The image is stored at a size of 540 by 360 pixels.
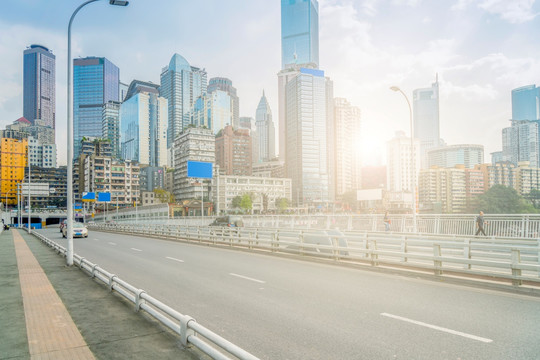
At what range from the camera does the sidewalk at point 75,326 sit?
558 centimetres

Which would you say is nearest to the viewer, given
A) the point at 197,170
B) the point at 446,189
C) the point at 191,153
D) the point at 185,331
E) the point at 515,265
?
the point at 185,331

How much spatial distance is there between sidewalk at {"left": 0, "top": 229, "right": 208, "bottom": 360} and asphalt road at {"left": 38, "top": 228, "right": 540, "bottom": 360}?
105cm

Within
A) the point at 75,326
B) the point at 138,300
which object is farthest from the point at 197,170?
the point at 75,326

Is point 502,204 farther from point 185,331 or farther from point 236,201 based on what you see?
point 236,201

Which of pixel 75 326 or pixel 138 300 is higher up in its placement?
pixel 138 300

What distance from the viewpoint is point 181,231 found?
30.9m

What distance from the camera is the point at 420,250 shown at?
1970cm

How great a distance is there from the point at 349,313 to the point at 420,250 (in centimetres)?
1344

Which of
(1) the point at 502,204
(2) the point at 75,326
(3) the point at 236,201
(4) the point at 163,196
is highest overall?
(4) the point at 163,196

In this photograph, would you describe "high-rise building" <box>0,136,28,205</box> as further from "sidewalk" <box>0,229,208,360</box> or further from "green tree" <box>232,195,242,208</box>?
"sidewalk" <box>0,229,208,360</box>

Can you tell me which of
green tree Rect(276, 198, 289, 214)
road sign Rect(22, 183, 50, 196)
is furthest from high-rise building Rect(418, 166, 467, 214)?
road sign Rect(22, 183, 50, 196)

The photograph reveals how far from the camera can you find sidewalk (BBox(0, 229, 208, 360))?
5.58 m

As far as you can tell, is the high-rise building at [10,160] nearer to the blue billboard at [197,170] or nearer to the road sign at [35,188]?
the road sign at [35,188]

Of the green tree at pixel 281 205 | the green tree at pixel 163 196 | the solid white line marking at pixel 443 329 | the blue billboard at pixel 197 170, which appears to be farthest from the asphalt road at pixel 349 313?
the green tree at pixel 163 196
